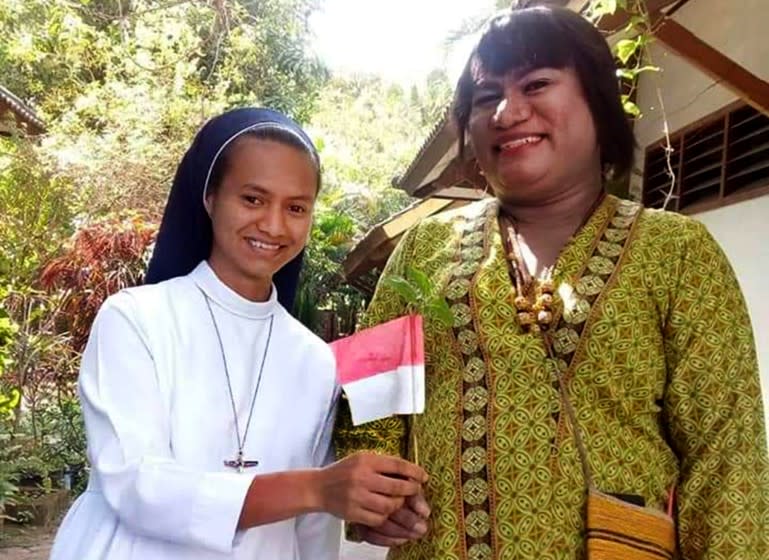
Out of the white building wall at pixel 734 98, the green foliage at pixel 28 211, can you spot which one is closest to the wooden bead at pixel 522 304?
the white building wall at pixel 734 98

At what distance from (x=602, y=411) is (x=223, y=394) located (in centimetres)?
65

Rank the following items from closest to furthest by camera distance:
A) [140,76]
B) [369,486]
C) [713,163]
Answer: [369,486]
[713,163]
[140,76]

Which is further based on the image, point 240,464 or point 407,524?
point 240,464

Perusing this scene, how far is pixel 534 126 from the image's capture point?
1.52 metres

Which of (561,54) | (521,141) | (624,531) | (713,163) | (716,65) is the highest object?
(713,163)

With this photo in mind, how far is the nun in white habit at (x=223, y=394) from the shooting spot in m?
1.32

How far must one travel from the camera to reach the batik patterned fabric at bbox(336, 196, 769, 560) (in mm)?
1402

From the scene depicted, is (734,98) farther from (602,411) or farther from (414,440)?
(414,440)

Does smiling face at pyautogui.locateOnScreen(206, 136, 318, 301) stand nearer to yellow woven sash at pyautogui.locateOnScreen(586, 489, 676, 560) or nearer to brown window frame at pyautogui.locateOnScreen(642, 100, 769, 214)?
yellow woven sash at pyautogui.locateOnScreen(586, 489, 676, 560)

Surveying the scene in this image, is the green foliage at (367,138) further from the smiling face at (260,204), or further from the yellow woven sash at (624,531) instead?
the yellow woven sash at (624,531)

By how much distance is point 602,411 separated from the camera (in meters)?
1.44

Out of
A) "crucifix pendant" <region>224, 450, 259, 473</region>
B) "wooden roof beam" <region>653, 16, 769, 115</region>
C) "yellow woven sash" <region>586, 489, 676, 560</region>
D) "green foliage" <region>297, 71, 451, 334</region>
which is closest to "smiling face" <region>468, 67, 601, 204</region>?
"yellow woven sash" <region>586, 489, 676, 560</region>

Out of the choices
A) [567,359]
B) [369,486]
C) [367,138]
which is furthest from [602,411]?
[367,138]

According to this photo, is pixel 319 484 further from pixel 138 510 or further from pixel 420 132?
pixel 420 132
